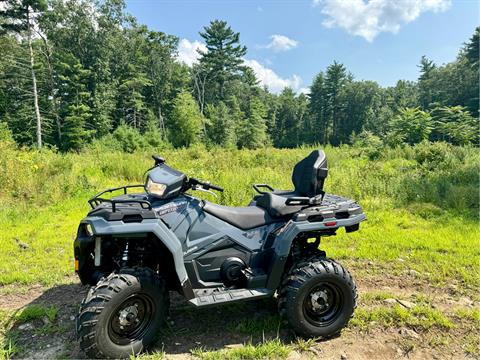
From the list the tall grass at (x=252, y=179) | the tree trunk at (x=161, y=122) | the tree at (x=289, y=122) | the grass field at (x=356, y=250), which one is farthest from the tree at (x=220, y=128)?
the grass field at (x=356, y=250)

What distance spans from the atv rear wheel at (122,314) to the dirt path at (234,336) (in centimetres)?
28

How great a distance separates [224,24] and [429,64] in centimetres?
3726

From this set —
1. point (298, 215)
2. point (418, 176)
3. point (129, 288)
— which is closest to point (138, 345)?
Answer: point (129, 288)

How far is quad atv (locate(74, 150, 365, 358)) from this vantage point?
2.66 meters

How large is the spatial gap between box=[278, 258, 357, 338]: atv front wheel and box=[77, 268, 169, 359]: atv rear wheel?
1.03m

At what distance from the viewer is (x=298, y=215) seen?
10.4 ft

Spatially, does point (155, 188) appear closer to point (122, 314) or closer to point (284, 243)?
point (122, 314)

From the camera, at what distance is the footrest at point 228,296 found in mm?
2801

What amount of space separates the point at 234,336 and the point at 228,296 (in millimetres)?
456

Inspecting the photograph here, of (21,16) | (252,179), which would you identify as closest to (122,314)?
(252,179)

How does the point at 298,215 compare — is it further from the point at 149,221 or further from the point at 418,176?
the point at 418,176

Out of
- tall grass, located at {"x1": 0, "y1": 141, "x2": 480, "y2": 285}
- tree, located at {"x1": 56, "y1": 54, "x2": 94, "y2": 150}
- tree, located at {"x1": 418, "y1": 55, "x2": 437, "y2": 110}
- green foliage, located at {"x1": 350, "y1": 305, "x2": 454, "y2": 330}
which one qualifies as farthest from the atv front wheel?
tree, located at {"x1": 418, "y1": 55, "x2": 437, "y2": 110}

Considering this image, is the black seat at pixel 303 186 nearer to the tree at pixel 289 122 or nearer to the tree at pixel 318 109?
the tree at pixel 289 122

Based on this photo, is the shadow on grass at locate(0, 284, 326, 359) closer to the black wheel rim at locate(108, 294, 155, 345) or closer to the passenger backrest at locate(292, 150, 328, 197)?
the black wheel rim at locate(108, 294, 155, 345)
